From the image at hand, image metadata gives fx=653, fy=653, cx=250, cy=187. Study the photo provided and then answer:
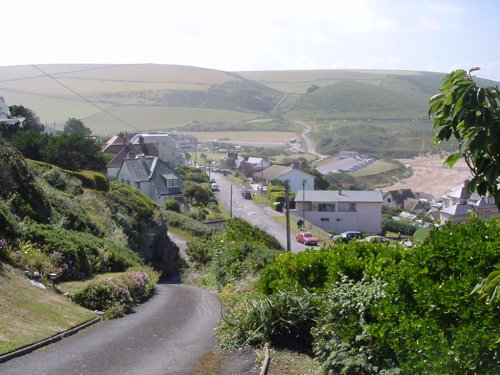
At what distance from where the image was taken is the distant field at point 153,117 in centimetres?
13788

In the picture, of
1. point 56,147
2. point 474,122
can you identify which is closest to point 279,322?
point 474,122

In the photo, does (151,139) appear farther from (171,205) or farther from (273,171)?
(171,205)

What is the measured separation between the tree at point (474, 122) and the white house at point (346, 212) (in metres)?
57.2

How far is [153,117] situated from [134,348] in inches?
6142

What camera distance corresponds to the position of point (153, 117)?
16362 centimetres

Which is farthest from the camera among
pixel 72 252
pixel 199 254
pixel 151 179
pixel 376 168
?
pixel 376 168

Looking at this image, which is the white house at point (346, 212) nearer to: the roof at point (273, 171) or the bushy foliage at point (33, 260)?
the roof at point (273, 171)

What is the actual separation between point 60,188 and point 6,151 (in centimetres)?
849

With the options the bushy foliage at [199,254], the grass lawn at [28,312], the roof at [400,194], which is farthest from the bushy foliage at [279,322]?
the roof at [400,194]

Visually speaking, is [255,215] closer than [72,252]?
No

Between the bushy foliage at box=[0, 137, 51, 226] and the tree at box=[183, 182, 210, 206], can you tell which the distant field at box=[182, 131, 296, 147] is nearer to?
the tree at box=[183, 182, 210, 206]

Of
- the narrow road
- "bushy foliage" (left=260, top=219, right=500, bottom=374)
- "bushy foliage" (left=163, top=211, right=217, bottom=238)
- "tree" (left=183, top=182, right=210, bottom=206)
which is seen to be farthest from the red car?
the narrow road

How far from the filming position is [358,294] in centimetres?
825

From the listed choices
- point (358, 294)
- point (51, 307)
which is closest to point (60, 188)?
point (51, 307)
